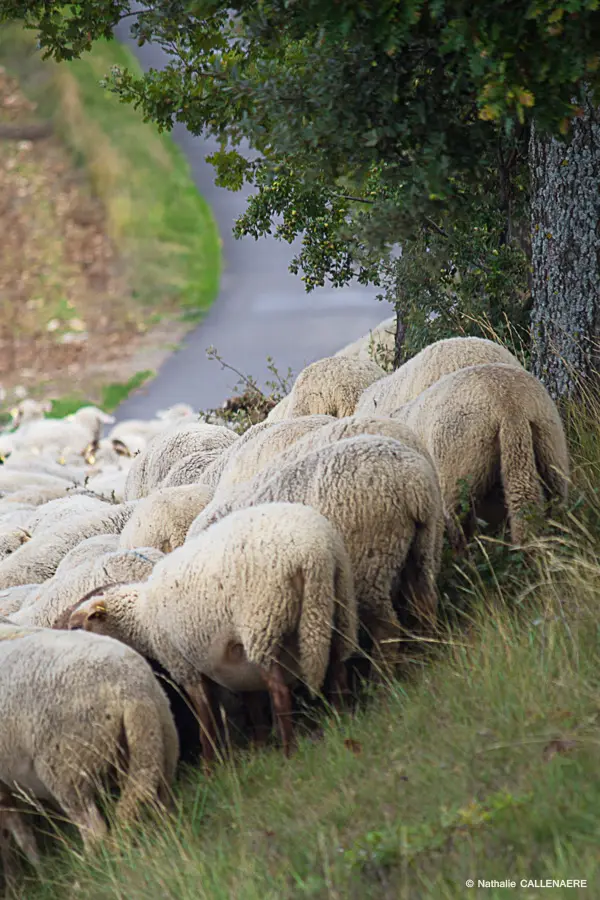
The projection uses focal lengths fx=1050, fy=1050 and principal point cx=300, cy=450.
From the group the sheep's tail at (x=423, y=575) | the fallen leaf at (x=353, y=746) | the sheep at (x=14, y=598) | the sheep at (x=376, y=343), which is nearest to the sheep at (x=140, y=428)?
the sheep at (x=376, y=343)

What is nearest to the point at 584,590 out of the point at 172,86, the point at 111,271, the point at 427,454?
the point at 427,454

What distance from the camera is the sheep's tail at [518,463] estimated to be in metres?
5.45

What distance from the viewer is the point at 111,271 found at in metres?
23.1

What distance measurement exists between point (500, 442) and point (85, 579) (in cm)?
247

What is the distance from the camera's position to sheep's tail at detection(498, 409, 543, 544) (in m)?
5.45

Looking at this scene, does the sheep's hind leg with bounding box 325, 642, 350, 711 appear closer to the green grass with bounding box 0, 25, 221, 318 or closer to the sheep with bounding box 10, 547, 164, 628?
the sheep with bounding box 10, 547, 164, 628

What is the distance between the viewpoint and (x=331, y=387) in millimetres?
8406

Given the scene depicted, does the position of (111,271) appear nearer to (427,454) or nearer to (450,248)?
(450,248)

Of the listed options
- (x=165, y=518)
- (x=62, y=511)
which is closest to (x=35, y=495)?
(x=62, y=511)

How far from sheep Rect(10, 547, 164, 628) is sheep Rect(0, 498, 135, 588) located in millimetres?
1920

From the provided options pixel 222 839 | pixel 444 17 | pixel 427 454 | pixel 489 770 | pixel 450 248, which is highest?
pixel 444 17

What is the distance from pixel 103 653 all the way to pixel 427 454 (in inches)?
80.7

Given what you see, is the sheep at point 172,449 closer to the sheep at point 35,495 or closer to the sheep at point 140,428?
the sheep at point 35,495

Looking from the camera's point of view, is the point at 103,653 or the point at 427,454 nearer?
the point at 103,653
